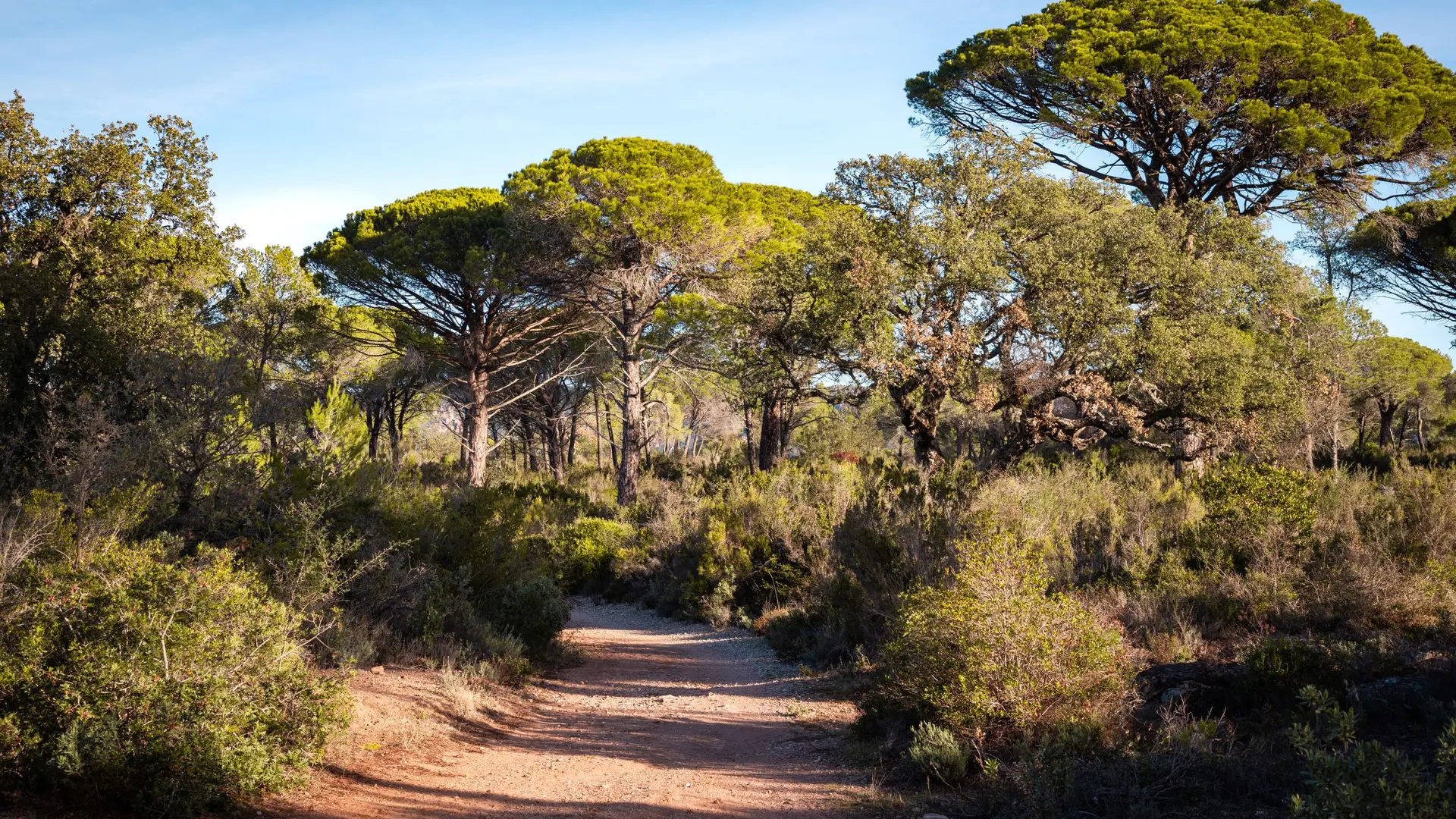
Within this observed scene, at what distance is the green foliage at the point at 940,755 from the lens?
5723 mm

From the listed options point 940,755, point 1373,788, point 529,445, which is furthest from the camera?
Result: point 529,445

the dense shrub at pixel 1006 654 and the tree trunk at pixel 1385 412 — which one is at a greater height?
the tree trunk at pixel 1385 412

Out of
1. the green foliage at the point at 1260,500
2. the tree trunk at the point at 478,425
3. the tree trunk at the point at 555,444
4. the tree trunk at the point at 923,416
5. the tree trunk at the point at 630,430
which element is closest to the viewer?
the green foliage at the point at 1260,500

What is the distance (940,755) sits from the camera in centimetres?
578

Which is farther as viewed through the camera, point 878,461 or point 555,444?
point 555,444

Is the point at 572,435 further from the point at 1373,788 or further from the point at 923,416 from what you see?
the point at 1373,788

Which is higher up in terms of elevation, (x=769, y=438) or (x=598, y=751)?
(x=769, y=438)

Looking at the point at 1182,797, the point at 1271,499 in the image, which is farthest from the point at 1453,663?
the point at 1271,499

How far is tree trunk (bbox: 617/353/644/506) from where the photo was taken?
22547 millimetres

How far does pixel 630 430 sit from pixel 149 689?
58.2 feet

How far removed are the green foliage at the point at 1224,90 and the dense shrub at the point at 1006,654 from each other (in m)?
15.1

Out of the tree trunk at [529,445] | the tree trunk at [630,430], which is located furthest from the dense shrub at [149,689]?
the tree trunk at [529,445]

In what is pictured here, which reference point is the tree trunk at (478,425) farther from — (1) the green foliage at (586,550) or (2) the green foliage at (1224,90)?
(2) the green foliage at (1224,90)

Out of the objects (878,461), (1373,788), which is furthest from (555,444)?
(1373,788)
